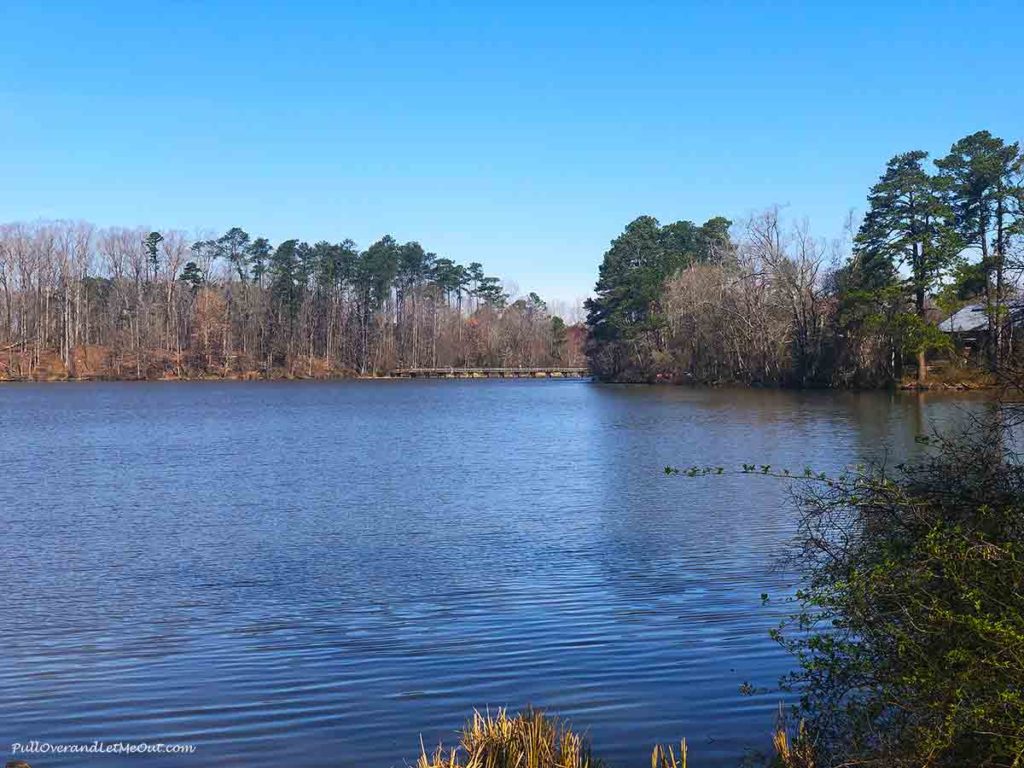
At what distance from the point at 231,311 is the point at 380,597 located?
106 m

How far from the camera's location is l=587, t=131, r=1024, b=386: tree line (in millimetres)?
55906

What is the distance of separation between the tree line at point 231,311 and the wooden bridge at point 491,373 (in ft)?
5.57

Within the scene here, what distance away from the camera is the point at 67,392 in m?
74.9

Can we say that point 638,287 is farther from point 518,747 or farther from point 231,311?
point 518,747

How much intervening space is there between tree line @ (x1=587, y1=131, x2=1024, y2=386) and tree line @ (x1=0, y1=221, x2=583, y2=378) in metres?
32.6

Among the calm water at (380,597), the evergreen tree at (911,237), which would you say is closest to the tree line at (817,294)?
the evergreen tree at (911,237)

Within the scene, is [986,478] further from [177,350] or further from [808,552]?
[177,350]

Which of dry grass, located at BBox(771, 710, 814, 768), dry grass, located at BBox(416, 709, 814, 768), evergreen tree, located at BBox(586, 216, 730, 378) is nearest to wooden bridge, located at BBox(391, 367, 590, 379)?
evergreen tree, located at BBox(586, 216, 730, 378)

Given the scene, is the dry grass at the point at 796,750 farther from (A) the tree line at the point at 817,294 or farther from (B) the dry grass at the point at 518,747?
(A) the tree line at the point at 817,294

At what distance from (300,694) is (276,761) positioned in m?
1.51

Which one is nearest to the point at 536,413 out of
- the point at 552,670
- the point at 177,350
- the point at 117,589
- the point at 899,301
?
the point at 899,301

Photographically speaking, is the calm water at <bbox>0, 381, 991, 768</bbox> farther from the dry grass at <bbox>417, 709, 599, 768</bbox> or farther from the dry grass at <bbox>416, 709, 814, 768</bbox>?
the dry grass at <bbox>417, 709, 599, 768</bbox>

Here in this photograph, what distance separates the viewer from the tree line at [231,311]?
346ft

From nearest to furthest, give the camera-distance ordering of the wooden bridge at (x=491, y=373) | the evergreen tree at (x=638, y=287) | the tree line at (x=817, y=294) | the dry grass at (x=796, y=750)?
1. the dry grass at (x=796, y=750)
2. the tree line at (x=817, y=294)
3. the evergreen tree at (x=638, y=287)
4. the wooden bridge at (x=491, y=373)
